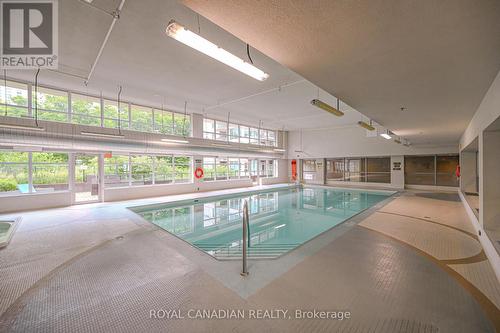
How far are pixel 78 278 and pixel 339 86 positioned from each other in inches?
164

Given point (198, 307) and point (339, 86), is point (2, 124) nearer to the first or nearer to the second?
point (198, 307)

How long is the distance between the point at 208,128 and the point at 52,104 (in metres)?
5.77

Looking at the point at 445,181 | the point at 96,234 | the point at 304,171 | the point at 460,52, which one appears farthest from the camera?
the point at 304,171

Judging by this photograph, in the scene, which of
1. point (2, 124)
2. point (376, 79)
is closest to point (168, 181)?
point (2, 124)

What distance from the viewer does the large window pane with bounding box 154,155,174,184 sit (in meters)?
8.90

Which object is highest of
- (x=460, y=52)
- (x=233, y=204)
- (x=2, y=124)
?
(x=460, y=52)

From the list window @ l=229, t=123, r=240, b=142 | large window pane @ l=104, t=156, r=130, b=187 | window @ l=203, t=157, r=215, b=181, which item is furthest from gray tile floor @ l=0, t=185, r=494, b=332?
window @ l=229, t=123, r=240, b=142

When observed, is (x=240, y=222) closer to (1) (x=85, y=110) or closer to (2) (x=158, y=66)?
(2) (x=158, y=66)

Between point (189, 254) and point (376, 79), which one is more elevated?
point (376, 79)

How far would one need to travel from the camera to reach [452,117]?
4.72 metres

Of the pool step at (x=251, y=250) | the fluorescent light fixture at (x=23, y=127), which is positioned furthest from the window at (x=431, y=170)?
the fluorescent light fixture at (x=23, y=127)

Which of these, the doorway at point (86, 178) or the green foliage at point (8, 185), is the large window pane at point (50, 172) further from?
the green foliage at point (8, 185)

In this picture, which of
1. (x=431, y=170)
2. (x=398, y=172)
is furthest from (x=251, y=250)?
(x=431, y=170)

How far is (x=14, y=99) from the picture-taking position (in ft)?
18.7
